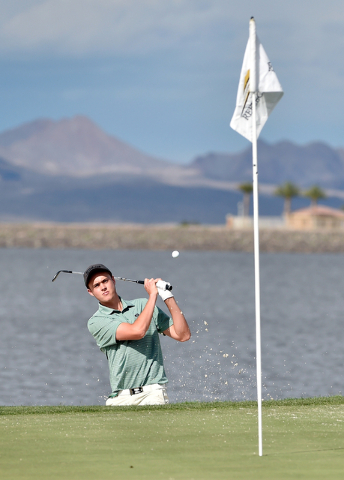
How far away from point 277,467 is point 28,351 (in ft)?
64.0

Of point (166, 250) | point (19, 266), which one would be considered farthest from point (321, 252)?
point (19, 266)

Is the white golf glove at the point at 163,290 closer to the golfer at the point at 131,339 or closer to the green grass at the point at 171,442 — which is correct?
the golfer at the point at 131,339

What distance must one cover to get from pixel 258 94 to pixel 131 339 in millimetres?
2339

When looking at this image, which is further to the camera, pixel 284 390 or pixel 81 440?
pixel 284 390

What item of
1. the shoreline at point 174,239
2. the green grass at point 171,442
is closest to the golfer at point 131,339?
the green grass at point 171,442

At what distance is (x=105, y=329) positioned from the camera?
753cm

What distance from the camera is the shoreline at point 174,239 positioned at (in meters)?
127

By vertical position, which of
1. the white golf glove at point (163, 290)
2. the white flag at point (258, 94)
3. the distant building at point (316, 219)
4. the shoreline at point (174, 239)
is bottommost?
the white golf glove at point (163, 290)

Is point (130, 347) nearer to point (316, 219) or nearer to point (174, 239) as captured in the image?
point (174, 239)

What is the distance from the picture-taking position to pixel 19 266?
276 ft

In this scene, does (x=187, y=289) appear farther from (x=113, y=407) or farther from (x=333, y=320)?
(x=113, y=407)

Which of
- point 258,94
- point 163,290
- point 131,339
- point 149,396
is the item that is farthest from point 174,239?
point 258,94

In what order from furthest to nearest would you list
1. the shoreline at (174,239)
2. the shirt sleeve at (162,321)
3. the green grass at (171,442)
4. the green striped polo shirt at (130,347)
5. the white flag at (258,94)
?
the shoreline at (174,239) < the shirt sleeve at (162,321) < the green striped polo shirt at (130,347) < the white flag at (258,94) < the green grass at (171,442)

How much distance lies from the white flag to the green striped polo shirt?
197 centimetres
